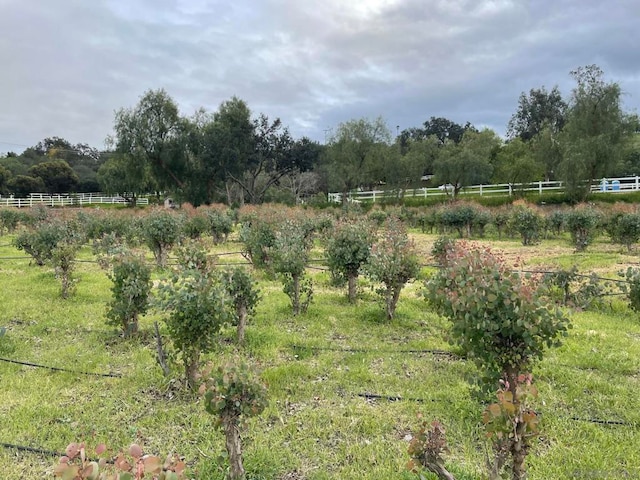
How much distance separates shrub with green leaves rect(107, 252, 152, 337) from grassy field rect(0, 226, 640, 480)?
374 mm

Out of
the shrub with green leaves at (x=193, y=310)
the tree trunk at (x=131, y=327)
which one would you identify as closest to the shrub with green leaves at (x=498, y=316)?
the shrub with green leaves at (x=193, y=310)

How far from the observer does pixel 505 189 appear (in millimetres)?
29812

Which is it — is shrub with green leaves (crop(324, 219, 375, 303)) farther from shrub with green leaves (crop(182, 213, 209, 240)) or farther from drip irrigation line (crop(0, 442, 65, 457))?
shrub with green leaves (crop(182, 213, 209, 240))

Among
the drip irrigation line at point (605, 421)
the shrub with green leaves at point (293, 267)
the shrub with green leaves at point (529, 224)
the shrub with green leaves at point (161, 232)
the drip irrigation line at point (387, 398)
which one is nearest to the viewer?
the drip irrigation line at point (605, 421)

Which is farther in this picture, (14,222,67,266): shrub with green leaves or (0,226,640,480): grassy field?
(14,222,67,266): shrub with green leaves

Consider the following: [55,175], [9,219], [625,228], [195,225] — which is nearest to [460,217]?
[625,228]

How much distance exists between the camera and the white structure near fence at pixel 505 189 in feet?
82.0

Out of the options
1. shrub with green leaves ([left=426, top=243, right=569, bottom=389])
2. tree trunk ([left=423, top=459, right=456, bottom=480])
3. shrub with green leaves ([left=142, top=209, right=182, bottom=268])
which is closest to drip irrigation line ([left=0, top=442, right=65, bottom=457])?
tree trunk ([left=423, top=459, right=456, bottom=480])

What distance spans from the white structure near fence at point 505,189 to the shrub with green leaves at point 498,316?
2538 cm

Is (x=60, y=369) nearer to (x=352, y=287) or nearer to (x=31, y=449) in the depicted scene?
(x=31, y=449)

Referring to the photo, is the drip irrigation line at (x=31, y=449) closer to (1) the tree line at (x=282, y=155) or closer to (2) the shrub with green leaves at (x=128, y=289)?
(2) the shrub with green leaves at (x=128, y=289)

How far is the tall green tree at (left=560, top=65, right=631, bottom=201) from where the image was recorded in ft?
71.9

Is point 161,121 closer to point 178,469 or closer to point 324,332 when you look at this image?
point 324,332

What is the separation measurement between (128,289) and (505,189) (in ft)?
95.9
